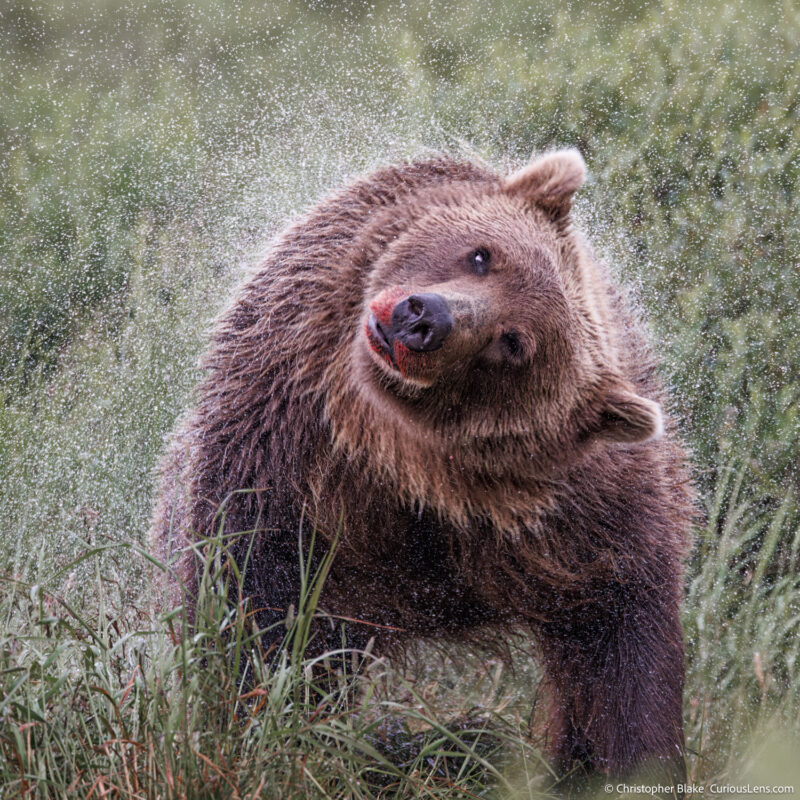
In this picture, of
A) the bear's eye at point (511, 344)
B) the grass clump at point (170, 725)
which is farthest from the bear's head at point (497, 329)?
the grass clump at point (170, 725)

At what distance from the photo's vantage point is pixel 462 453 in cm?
357

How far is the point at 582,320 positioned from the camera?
11.6 feet

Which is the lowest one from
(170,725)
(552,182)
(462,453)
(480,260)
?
(170,725)

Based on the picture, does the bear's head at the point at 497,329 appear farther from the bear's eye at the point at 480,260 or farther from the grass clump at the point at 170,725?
the grass clump at the point at 170,725

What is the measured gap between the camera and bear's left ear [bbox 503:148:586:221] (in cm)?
374

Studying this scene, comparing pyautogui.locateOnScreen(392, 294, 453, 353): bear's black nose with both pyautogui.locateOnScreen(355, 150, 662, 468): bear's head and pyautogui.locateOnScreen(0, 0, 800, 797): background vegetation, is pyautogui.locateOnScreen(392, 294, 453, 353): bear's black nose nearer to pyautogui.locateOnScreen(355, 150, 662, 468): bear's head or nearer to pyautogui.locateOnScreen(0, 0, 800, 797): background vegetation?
pyautogui.locateOnScreen(355, 150, 662, 468): bear's head

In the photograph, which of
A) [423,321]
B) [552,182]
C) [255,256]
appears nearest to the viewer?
[423,321]

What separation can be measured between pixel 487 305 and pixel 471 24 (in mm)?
6905

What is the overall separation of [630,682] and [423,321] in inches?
61.2

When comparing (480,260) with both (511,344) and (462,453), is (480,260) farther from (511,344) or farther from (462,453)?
(462,453)

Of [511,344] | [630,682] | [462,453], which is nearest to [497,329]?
[511,344]

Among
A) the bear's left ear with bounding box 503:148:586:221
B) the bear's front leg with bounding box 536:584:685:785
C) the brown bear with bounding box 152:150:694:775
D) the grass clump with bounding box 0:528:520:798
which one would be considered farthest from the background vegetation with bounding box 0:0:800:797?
the bear's left ear with bounding box 503:148:586:221

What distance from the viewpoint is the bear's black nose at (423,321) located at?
9.89ft

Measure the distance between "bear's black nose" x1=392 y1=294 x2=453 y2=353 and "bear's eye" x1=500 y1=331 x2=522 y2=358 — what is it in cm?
30
